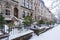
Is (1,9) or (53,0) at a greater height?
(53,0)

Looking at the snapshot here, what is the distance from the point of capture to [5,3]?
54.1ft

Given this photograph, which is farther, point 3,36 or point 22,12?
point 22,12

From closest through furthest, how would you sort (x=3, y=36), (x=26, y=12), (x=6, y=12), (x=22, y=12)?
1. (x=3, y=36)
2. (x=6, y=12)
3. (x=22, y=12)
4. (x=26, y=12)

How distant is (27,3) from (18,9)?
4.42 meters

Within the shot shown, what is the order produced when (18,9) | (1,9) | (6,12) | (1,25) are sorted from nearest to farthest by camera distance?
(1,25), (1,9), (6,12), (18,9)

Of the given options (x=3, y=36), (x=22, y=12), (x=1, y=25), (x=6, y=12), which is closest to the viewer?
(x=3, y=36)

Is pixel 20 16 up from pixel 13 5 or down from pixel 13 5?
down

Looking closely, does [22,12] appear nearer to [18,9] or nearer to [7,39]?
[18,9]

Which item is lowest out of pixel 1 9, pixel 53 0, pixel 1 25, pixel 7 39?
pixel 7 39

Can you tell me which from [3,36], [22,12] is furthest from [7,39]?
[22,12]

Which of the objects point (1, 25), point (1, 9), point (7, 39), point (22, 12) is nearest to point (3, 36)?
point (7, 39)

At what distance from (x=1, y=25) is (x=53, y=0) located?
18755mm

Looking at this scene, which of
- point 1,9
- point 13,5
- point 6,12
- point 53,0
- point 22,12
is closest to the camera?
point 1,9

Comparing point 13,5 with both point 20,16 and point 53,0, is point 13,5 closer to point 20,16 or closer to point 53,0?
point 20,16
